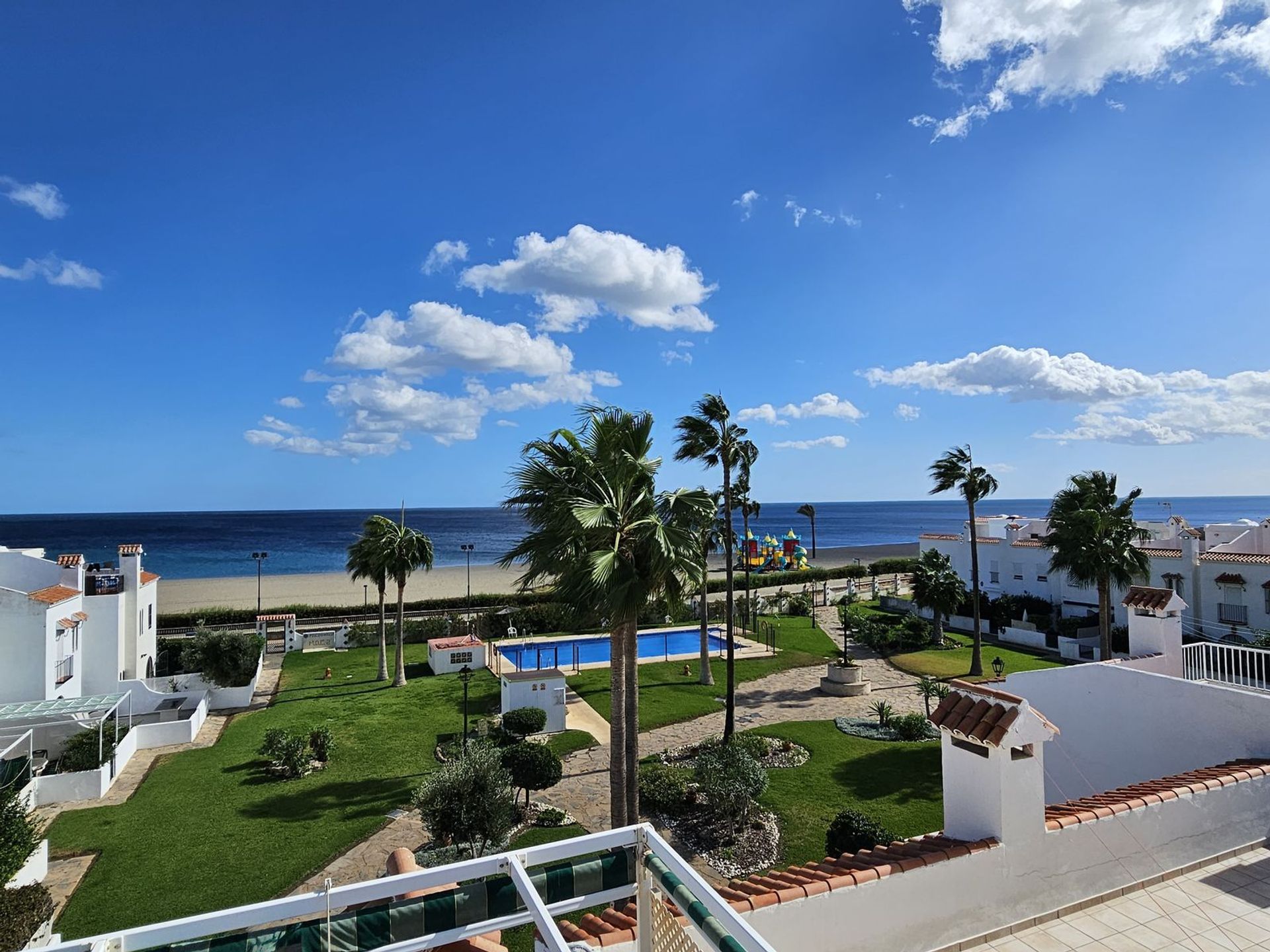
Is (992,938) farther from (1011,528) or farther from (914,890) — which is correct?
(1011,528)

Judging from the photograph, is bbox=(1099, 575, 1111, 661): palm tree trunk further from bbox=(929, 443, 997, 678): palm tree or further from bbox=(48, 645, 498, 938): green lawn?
bbox=(48, 645, 498, 938): green lawn

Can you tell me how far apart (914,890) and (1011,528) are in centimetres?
4526

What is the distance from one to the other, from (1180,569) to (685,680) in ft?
85.7

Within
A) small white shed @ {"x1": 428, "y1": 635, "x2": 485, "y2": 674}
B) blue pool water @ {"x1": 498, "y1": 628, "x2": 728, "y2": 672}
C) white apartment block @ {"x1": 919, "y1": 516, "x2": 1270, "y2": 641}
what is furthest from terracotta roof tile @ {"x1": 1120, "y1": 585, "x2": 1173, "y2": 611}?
small white shed @ {"x1": 428, "y1": 635, "x2": 485, "y2": 674}

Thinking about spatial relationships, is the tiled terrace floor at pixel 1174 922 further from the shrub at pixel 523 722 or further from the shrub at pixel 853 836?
the shrub at pixel 523 722

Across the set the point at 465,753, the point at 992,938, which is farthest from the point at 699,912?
the point at 465,753

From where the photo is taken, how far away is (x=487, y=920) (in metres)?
3.83

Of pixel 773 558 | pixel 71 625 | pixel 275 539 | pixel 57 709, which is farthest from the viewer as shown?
pixel 275 539

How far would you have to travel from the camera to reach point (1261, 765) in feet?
26.8

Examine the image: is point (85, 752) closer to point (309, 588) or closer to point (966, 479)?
point (966, 479)

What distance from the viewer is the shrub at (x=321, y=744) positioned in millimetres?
19875

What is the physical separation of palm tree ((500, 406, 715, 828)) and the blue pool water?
2004 centimetres

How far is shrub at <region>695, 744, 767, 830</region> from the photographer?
1495cm

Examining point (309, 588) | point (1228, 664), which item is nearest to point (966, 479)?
point (1228, 664)
